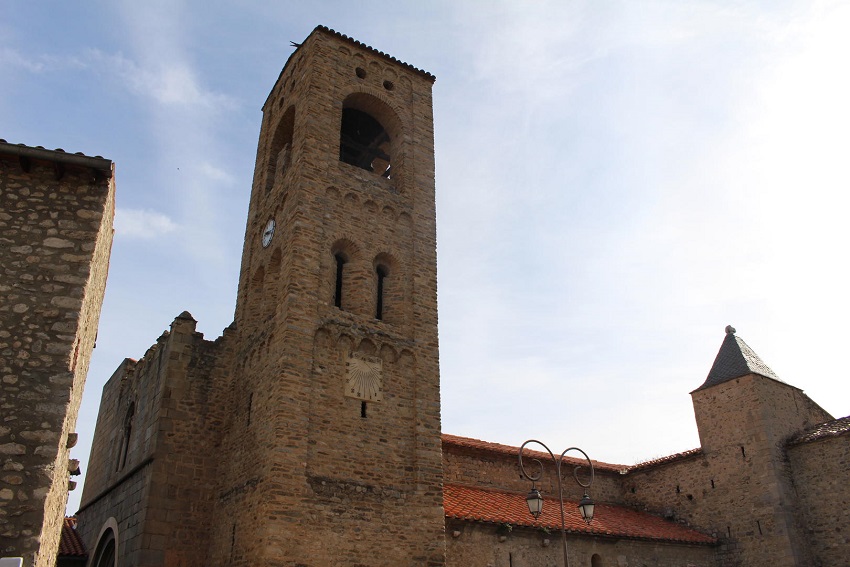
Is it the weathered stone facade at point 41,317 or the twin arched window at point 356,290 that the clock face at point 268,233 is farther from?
the weathered stone facade at point 41,317

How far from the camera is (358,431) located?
13.3m

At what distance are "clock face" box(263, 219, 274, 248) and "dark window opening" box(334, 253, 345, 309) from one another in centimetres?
210

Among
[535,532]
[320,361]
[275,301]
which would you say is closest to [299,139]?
[275,301]

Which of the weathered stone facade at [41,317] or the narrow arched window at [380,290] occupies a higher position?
the narrow arched window at [380,290]

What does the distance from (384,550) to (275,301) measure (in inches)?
248

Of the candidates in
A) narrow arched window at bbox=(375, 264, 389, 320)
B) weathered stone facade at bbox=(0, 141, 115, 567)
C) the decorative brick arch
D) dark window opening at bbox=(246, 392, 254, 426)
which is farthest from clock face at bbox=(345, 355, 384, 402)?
the decorative brick arch

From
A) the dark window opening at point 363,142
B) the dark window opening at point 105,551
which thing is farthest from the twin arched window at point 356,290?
the dark window opening at point 105,551

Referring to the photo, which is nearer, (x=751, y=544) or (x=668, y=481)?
(x=751, y=544)

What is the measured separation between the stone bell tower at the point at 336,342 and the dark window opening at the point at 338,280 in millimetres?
50

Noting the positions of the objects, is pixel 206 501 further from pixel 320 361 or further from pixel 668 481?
pixel 668 481

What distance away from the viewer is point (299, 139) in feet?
53.2

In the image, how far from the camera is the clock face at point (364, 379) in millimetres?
13695

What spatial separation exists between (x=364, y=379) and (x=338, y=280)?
259 centimetres

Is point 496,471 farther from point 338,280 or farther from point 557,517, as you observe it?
point 338,280
